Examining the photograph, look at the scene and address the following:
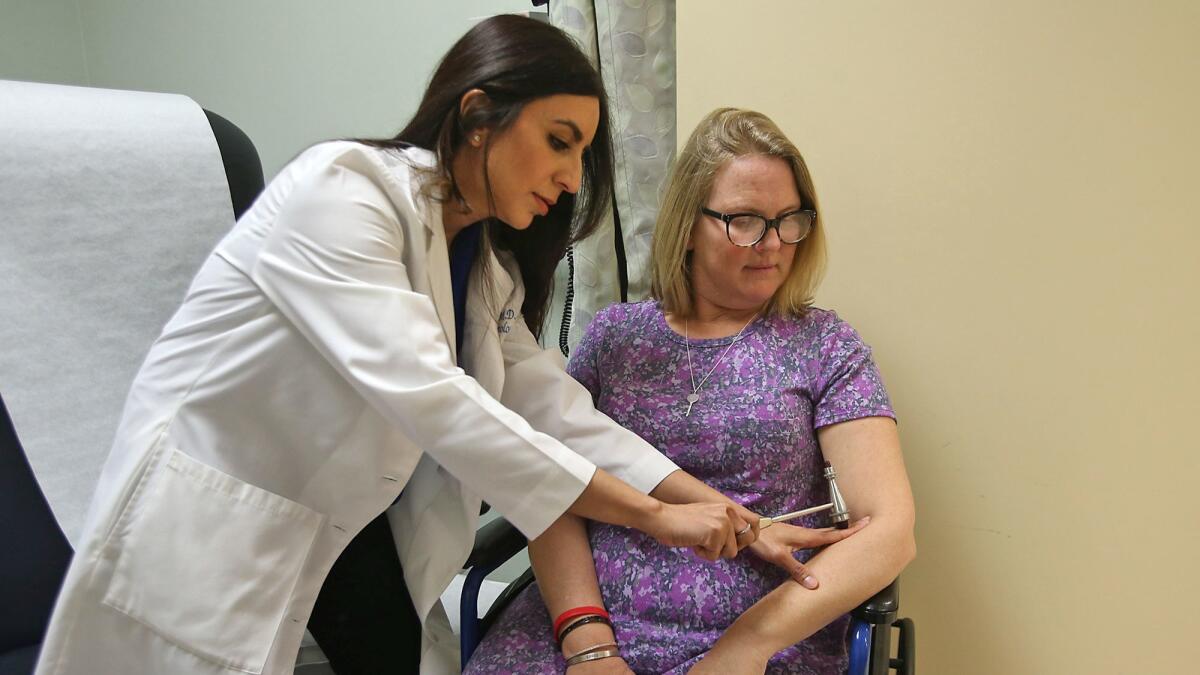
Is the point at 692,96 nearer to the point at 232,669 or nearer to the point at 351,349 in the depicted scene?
the point at 351,349

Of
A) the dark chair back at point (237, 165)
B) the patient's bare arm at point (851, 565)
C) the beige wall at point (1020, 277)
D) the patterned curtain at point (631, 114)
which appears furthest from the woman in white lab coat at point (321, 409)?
the patterned curtain at point (631, 114)

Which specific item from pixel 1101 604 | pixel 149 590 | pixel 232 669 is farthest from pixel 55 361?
pixel 1101 604

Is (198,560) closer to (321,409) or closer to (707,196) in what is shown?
(321,409)

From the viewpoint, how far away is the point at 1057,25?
1398 mm

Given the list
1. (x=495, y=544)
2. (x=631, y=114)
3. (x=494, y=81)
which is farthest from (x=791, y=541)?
(x=631, y=114)

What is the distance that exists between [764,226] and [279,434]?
75 centimetres

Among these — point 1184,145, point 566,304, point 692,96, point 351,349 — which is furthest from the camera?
point 566,304

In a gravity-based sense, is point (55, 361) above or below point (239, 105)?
below

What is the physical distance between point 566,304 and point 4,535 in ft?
3.56

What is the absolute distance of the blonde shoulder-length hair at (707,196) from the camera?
148cm

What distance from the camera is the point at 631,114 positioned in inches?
71.0

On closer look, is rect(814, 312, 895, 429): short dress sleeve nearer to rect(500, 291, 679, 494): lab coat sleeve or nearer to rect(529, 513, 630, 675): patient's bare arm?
rect(500, 291, 679, 494): lab coat sleeve

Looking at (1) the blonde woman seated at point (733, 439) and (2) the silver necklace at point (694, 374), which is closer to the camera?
(1) the blonde woman seated at point (733, 439)

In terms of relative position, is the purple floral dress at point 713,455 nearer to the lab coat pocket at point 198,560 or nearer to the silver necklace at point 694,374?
the silver necklace at point 694,374
